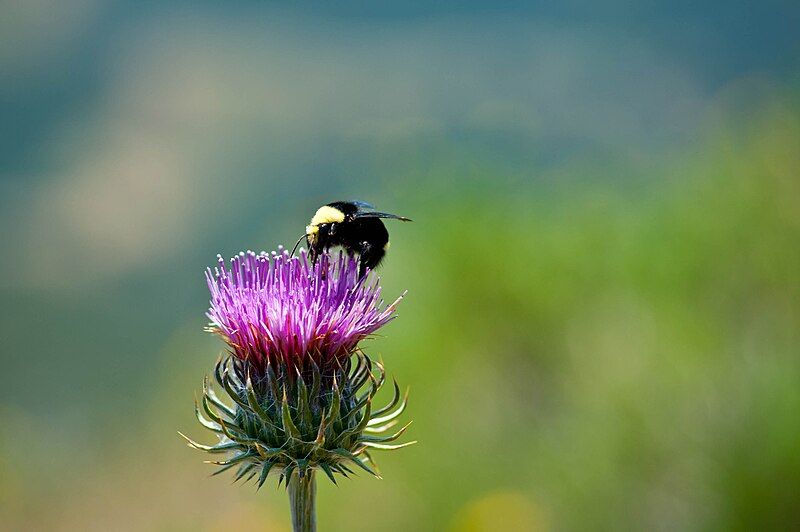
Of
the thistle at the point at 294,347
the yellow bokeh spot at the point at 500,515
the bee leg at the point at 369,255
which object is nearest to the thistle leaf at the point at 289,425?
the thistle at the point at 294,347

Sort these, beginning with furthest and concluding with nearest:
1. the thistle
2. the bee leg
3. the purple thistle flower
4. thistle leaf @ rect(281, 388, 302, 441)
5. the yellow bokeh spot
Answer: the yellow bokeh spot, the bee leg, the purple thistle flower, the thistle, thistle leaf @ rect(281, 388, 302, 441)

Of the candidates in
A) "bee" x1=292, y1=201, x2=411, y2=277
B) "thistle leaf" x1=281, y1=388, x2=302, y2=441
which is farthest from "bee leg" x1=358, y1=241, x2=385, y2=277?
"thistle leaf" x1=281, y1=388, x2=302, y2=441

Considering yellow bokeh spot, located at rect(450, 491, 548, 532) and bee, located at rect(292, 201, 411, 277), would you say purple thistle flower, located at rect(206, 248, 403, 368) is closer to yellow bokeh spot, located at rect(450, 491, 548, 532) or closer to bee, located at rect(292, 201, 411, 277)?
bee, located at rect(292, 201, 411, 277)

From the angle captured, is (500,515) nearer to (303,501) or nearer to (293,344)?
(293,344)

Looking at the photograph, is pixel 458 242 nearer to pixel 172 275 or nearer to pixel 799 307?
pixel 799 307

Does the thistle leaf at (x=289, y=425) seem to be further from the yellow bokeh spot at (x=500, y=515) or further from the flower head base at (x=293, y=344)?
the yellow bokeh spot at (x=500, y=515)

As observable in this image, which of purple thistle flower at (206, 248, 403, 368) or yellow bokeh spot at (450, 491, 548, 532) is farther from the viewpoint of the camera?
yellow bokeh spot at (450, 491, 548, 532)
